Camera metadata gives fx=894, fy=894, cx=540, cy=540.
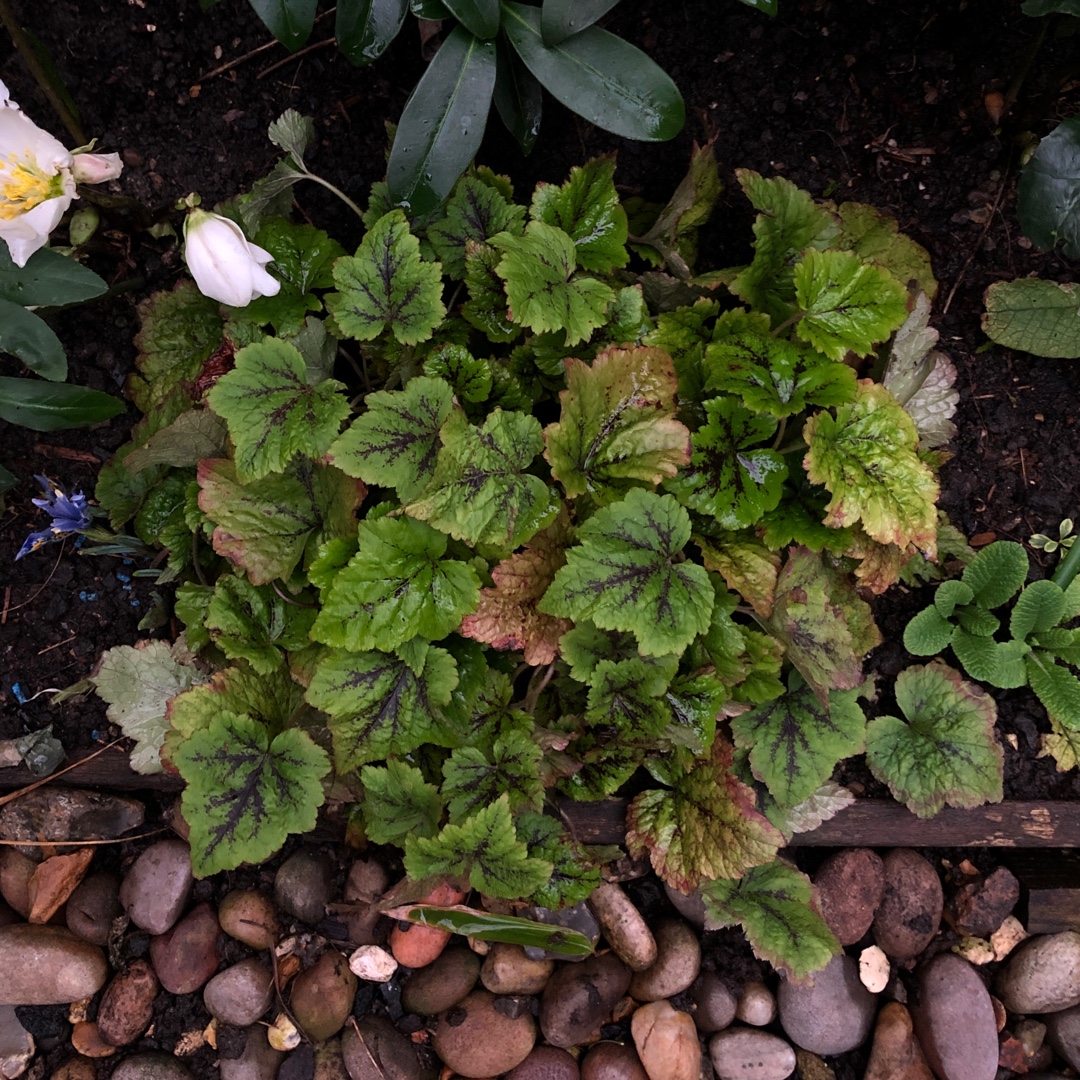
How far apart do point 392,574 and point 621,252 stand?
2.17 ft

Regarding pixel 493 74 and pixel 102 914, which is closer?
pixel 493 74

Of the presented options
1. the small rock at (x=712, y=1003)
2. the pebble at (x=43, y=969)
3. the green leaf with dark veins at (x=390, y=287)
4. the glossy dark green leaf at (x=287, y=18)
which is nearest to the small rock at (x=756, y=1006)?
the small rock at (x=712, y=1003)

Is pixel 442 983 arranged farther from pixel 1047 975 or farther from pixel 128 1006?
pixel 1047 975

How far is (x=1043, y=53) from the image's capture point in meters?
1.63

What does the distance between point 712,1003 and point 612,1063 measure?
8.6 inches

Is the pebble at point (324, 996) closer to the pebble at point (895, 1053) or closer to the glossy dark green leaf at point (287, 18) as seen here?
the pebble at point (895, 1053)

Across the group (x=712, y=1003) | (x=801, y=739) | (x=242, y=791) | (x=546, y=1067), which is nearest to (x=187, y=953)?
(x=242, y=791)

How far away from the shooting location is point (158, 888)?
1.72m

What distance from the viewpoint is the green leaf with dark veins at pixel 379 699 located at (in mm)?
1357

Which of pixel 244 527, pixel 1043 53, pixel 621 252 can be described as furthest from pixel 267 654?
pixel 1043 53

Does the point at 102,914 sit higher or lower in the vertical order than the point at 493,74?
lower

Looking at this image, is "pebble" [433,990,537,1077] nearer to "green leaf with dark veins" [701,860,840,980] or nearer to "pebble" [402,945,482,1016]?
"pebble" [402,945,482,1016]

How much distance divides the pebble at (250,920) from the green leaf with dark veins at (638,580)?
92cm

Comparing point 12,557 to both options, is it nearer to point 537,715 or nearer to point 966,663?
point 537,715
